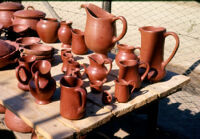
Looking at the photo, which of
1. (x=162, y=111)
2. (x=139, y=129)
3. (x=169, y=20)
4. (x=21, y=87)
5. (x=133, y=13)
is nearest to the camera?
(x=21, y=87)

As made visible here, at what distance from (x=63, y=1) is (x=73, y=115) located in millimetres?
6889

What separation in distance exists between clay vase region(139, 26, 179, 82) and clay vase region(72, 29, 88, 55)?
55 cm

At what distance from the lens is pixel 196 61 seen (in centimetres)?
403

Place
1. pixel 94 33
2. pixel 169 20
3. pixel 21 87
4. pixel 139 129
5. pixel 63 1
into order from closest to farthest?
pixel 21 87
pixel 94 33
pixel 139 129
pixel 169 20
pixel 63 1

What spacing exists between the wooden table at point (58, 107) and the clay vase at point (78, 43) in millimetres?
341

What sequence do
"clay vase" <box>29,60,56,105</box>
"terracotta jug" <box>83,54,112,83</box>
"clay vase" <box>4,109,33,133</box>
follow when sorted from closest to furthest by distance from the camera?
1. "clay vase" <box>29,60,56,105</box>
2. "terracotta jug" <box>83,54,112,83</box>
3. "clay vase" <box>4,109,33,133</box>

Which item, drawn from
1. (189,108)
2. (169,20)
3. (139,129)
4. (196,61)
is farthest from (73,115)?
(169,20)

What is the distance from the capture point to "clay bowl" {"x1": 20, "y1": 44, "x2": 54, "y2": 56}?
1.89 meters

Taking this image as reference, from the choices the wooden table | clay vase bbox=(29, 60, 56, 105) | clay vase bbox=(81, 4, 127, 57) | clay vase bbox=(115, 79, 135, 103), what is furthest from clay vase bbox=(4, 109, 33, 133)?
clay vase bbox=(115, 79, 135, 103)

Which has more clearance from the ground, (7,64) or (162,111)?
(7,64)

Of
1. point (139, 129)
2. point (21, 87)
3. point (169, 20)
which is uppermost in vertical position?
point (21, 87)

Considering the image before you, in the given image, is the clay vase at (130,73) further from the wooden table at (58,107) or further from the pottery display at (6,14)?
the pottery display at (6,14)

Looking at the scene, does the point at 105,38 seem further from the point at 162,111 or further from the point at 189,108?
the point at 189,108

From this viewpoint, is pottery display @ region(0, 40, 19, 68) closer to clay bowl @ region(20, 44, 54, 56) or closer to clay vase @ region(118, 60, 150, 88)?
clay bowl @ region(20, 44, 54, 56)
